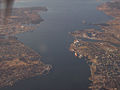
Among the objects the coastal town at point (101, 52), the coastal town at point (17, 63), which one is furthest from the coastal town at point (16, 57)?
the coastal town at point (101, 52)

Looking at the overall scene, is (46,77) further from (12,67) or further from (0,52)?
(0,52)

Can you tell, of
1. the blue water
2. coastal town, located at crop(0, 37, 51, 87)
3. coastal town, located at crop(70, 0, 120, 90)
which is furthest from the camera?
coastal town, located at crop(0, 37, 51, 87)

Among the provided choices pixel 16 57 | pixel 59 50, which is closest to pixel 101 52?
pixel 59 50

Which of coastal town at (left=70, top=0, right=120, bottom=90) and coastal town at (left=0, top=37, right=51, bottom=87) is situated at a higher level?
coastal town at (left=70, top=0, right=120, bottom=90)

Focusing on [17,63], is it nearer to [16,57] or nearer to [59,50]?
[16,57]

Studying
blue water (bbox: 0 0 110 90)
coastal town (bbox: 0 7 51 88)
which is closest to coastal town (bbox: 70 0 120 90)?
blue water (bbox: 0 0 110 90)

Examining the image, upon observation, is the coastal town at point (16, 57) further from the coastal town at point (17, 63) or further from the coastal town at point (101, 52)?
the coastal town at point (101, 52)

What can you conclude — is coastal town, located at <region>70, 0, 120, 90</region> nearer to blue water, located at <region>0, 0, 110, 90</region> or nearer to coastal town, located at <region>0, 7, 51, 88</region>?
blue water, located at <region>0, 0, 110, 90</region>
